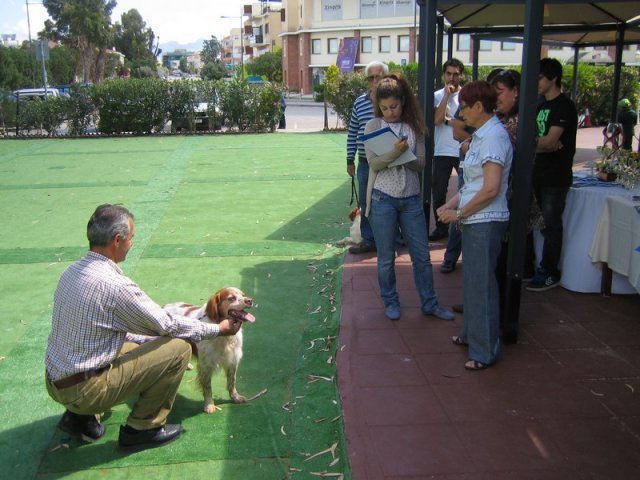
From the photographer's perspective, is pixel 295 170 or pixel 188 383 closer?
pixel 188 383

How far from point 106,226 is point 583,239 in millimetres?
3950

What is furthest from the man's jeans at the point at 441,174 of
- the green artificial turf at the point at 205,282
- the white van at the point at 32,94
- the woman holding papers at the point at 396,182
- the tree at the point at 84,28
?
the tree at the point at 84,28

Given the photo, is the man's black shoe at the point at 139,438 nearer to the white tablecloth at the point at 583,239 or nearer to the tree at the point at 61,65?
the white tablecloth at the point at 583,239

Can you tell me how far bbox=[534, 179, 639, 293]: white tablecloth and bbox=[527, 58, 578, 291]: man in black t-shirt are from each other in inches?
3.6

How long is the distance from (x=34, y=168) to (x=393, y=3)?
5232cm

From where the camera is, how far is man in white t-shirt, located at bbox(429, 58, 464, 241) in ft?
21.1

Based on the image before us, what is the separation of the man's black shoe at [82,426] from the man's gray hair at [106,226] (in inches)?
39.9

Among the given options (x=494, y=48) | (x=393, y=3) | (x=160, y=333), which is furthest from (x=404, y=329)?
(x=393, y=3)

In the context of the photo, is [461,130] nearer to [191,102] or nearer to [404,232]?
[404,232]

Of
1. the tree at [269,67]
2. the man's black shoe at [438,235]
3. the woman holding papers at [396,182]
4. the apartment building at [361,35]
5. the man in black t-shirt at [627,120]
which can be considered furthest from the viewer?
the tree at [269,67]

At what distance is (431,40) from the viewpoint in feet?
17.3

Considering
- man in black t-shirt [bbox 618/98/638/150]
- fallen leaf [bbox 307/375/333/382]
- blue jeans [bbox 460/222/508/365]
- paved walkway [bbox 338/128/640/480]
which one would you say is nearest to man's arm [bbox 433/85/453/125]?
paved walkway [bbox 338/128/640/480]

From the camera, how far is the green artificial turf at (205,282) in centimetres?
336

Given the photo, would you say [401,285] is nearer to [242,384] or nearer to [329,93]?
[242,384]
